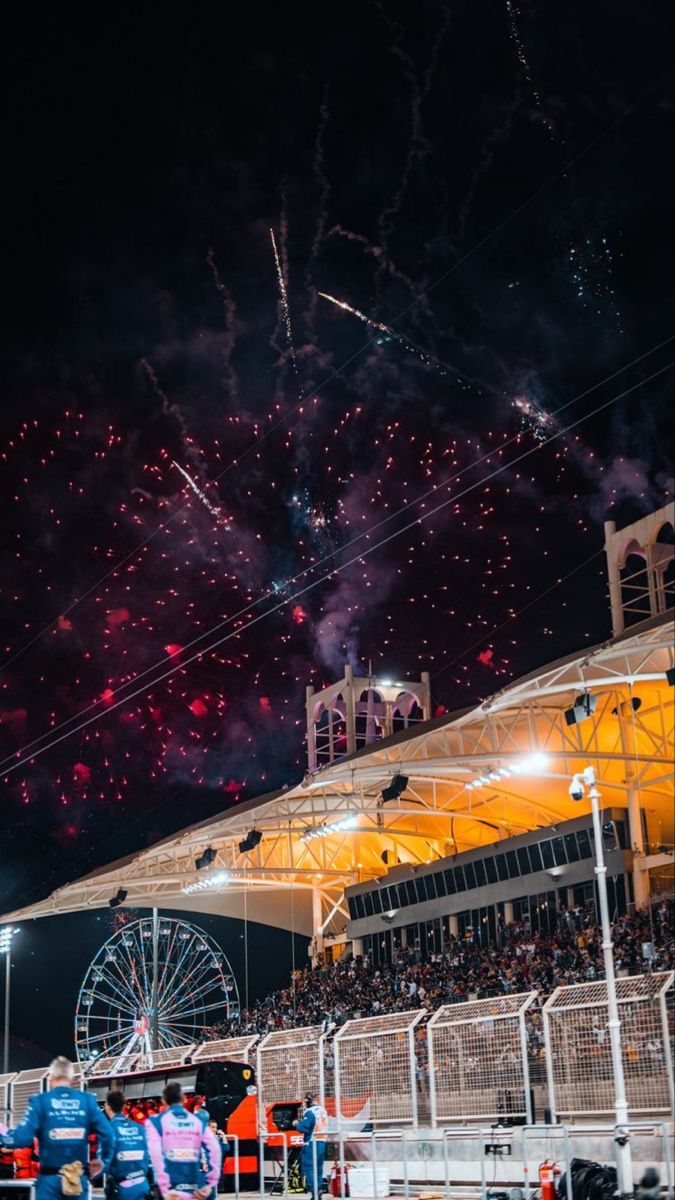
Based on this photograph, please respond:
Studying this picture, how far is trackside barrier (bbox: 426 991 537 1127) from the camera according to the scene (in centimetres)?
2397

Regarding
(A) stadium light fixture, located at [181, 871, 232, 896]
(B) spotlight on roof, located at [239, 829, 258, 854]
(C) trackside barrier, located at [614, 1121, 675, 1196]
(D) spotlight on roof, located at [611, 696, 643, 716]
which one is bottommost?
(C) trackside barrier, located at [614, 1121, 675, 1196]

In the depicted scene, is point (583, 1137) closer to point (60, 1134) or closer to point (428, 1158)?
point (428, 1158)

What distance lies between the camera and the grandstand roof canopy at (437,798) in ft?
109

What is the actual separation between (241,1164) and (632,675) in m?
13.2

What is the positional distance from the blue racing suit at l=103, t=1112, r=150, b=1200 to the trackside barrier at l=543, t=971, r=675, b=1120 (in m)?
9.71

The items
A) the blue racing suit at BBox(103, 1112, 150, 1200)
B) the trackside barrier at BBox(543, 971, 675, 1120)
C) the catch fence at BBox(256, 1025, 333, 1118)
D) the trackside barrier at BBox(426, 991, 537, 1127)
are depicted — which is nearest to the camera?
the blue racing suit at BBox(103, 1112, 150, 1200)

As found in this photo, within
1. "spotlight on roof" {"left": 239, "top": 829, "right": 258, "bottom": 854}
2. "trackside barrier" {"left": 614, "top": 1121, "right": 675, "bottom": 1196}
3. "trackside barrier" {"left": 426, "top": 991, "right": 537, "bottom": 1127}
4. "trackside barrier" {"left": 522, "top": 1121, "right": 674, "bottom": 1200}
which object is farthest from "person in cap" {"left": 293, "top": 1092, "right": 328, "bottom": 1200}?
"spotlight on roof" {"left": 239, "top": 829, "right": 258, "bottom": 854}

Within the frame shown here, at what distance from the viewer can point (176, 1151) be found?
13719 mm

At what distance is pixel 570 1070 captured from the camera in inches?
909

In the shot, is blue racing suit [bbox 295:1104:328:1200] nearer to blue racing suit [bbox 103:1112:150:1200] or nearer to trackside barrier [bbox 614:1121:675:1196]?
trackside barrier [bbox 614:1121:675:1196]

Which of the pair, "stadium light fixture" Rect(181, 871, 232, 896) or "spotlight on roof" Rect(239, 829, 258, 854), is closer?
"spotlight on roof" Rect(239, 829, 258, 854)

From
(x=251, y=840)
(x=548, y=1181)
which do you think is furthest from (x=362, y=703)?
(x=548, y=1181)

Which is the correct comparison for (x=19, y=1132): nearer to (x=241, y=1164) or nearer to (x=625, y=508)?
(x=241, y=1164)

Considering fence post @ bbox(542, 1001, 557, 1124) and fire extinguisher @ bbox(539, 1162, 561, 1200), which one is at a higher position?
fence post @ bbox(542, 1001, 557, 1124)
